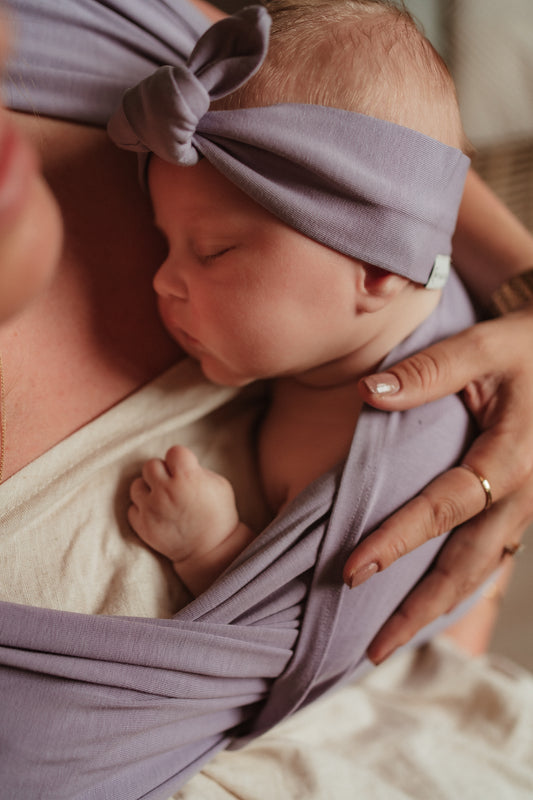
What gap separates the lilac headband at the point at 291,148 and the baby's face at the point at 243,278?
0.03 m

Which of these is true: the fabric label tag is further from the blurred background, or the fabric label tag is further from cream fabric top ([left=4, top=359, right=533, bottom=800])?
the blurred background

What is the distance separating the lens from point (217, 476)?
82 cm

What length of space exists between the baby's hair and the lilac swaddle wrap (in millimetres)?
39

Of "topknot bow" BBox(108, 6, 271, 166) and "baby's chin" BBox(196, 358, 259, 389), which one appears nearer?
"topknot bow" BBox(108, 6, 271, 166)

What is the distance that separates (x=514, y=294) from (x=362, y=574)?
0.53m

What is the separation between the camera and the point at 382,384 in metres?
0.78

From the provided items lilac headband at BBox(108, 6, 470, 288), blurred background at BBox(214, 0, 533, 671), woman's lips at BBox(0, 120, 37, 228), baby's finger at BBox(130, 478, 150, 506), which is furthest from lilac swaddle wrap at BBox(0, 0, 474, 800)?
blurred background at BBox(214, 0, 533, 671)

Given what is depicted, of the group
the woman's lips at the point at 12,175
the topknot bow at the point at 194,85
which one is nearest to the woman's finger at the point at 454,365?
the topknot bow at the point at 194,85

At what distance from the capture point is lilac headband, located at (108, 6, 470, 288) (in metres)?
0.68

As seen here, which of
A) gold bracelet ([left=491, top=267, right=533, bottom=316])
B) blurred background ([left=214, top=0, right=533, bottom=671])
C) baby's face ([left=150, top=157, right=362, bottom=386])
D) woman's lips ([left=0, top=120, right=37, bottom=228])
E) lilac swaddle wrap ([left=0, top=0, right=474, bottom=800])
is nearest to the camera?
woman's lips ([left=0, top=120, right=37, bottom=228])

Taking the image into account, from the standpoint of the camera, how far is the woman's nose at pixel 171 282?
31.1 inches

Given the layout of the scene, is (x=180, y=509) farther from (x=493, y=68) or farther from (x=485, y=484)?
(x=493, y=68)

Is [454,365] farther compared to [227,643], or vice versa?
[454,365]

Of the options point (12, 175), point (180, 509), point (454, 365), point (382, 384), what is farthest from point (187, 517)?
point (12, 175)
